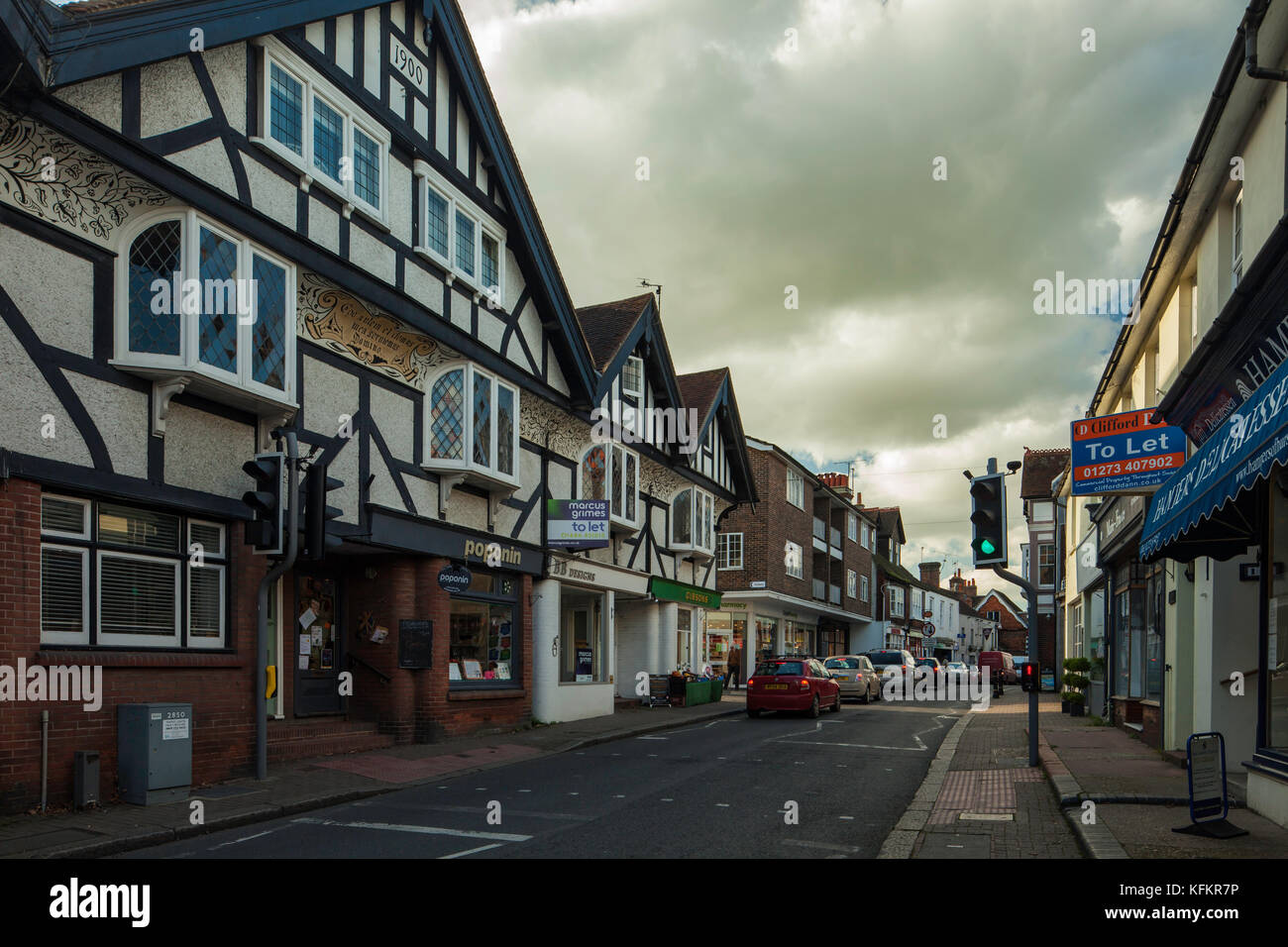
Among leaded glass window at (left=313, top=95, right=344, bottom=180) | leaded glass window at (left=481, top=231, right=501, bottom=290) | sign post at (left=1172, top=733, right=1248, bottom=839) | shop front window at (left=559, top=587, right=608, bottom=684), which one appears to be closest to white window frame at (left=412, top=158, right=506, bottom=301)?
leaded glass window at (left=481, top=231, right=501, bottom=290)

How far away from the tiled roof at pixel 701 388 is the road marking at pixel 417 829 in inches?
806

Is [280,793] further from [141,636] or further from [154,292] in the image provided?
[154,292]

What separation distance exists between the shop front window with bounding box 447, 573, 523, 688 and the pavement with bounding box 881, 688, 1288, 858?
777 centimetres

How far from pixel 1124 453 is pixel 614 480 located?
38.5ft

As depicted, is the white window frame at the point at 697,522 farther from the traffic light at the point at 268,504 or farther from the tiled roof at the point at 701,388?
the traffic light at the point at 268,504

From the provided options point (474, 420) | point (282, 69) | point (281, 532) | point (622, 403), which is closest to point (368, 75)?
point (282, 69)

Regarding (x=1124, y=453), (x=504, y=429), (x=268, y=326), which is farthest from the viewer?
(x=504, y=429)

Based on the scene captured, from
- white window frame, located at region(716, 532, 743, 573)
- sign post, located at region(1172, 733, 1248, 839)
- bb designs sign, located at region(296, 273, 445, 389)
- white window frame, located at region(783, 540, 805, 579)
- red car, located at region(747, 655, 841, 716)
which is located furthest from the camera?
white window frame, located at region(783, 540, 805, 579)

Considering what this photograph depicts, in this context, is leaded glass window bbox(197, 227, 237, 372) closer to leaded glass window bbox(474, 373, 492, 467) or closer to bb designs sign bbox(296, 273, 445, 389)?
bb designs sign bbox(296, 273, 445, 389)

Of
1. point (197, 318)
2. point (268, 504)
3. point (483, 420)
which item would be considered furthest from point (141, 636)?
point (483, 420)

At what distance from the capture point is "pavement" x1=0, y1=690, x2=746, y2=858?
8547 mm

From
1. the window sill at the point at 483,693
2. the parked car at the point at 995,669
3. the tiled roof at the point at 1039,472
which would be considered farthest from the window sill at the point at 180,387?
the tiled roof at the point at 1039,472

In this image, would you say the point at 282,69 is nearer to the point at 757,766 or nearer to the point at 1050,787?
the point at 757,766

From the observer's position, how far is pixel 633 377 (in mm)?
25328
